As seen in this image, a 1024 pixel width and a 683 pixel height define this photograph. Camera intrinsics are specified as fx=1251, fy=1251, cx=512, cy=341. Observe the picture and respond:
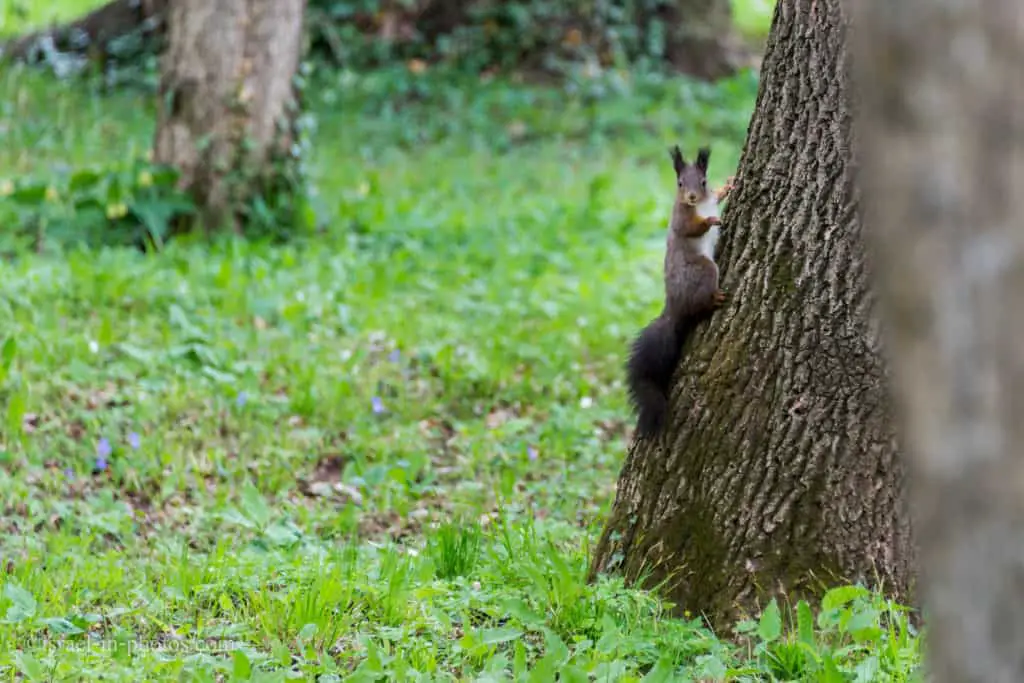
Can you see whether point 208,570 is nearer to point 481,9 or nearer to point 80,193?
point 80,193

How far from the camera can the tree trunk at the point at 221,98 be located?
24.5 ft

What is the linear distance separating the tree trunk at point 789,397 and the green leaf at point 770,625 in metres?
0.18

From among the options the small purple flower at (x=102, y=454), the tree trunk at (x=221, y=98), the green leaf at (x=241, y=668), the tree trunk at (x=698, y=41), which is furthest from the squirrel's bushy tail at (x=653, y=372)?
the tree trunk at (x=698, y=41)

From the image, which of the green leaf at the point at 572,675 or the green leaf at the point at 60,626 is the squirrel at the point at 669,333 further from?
the green leaf at the point at 60,626

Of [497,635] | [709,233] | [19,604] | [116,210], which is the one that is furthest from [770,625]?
[116,210]

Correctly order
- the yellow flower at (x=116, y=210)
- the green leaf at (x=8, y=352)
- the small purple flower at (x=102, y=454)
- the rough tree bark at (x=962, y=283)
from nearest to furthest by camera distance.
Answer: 1. the rough tree bark at (x=962, y=283)
2. the small purple flower at (x=102, y=454)
3. the green leaf at (x=8, y=352)
4. the yellow flower at (x=116, y=210)

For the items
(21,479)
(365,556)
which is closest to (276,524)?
(365,556)

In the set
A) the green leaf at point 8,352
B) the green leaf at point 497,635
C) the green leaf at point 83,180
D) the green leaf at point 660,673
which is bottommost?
the green leaf at point 497,635

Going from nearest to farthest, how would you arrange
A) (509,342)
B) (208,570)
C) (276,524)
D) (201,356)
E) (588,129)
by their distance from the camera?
(208,570) < (276,524) < (201,356) < (509,342) < (588,129)

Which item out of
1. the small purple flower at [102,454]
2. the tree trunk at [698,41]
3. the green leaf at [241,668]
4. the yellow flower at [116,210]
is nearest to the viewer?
the green leaf at [241,668]

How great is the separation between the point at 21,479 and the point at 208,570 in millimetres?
1174

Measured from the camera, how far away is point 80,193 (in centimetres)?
756

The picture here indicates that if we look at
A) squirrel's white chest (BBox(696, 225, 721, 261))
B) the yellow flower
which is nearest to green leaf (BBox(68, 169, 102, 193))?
the yellow flower

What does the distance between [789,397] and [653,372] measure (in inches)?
16.5
